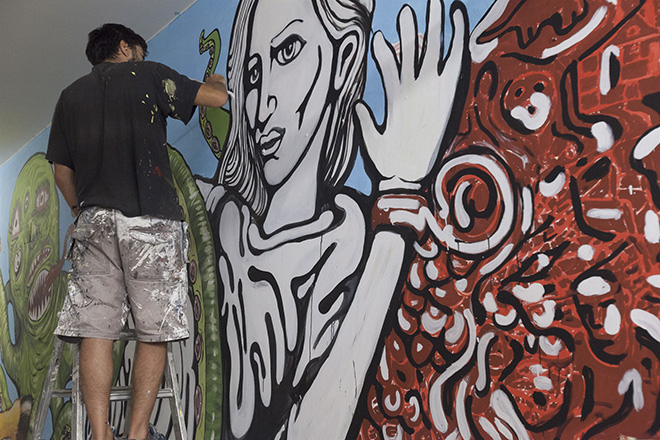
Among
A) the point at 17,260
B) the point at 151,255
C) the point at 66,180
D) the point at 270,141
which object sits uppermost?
the point at 270,141

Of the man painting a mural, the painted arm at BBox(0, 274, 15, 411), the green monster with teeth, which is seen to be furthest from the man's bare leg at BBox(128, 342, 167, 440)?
the painted arm at BBox(0, 274, 15, 411)

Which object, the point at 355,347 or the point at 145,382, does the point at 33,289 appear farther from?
the point at 355,347

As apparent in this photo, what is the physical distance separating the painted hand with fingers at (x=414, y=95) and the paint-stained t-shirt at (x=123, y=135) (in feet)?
2.47

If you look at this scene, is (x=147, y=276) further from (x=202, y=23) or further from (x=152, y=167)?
(x=202, y=23)

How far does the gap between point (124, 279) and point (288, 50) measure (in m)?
1.07

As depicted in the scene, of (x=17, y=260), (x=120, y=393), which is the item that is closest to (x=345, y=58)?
(x=120, y=393)

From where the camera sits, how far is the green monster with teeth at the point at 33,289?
4129 millimetres

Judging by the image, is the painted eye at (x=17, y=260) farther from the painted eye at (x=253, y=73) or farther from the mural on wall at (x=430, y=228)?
the painted eye at (x=253, y=73)

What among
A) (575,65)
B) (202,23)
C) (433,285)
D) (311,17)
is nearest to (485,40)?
(575,65)

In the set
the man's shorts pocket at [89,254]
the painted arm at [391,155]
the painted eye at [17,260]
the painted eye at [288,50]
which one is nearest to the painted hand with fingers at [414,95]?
the painted arm at [391,155]

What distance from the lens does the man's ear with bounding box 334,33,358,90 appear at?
201 centimetres

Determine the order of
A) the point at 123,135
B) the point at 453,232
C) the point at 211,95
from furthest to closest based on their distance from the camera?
the point at 211,95
the point at 123,135
the point at 453,232

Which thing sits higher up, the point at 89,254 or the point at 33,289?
the point at 89,254

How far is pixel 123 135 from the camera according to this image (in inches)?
83.0
